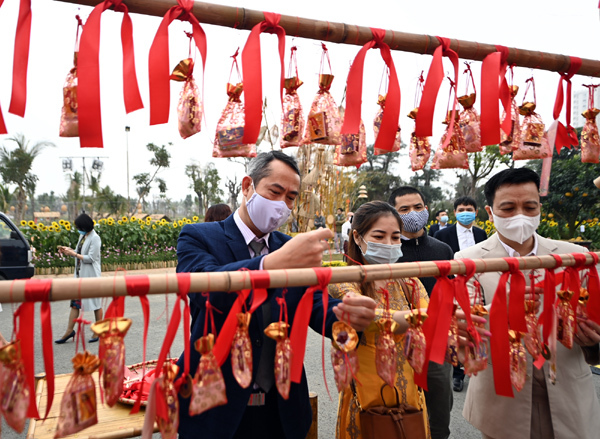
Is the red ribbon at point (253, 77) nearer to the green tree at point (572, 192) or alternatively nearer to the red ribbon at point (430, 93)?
the red ribbon at point (430, 93)

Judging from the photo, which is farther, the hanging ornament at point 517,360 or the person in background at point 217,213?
the person in background at point 217,213

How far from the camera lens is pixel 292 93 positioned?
150 centimetres

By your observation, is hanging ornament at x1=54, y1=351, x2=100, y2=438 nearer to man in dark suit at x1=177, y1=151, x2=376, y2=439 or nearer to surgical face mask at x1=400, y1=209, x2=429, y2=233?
man in dark suit at x1=177, y1=151, x2=376, y2=439

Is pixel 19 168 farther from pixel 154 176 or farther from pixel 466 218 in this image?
pixel 466 218

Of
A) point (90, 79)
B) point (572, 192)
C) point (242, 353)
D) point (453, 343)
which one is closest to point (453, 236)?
point (453, 343)

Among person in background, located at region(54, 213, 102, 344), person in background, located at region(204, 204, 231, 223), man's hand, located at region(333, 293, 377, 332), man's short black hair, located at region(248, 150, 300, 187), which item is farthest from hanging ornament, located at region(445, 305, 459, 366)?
person in background, located at region(54, 213, 102, 344)

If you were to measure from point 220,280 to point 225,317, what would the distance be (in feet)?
1.56

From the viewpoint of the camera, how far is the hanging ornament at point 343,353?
3.90ft

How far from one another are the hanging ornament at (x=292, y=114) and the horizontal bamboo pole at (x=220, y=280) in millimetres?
561

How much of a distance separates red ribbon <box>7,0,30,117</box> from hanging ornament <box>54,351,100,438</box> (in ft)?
2.43

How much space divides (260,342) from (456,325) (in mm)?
705

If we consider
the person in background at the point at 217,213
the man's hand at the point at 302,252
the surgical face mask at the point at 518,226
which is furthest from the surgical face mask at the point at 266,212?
the person in background at the point at 217,213

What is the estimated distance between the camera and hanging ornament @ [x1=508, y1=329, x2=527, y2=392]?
141cm

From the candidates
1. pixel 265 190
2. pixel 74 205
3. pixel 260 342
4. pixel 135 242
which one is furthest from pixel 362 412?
pixel 74 205
